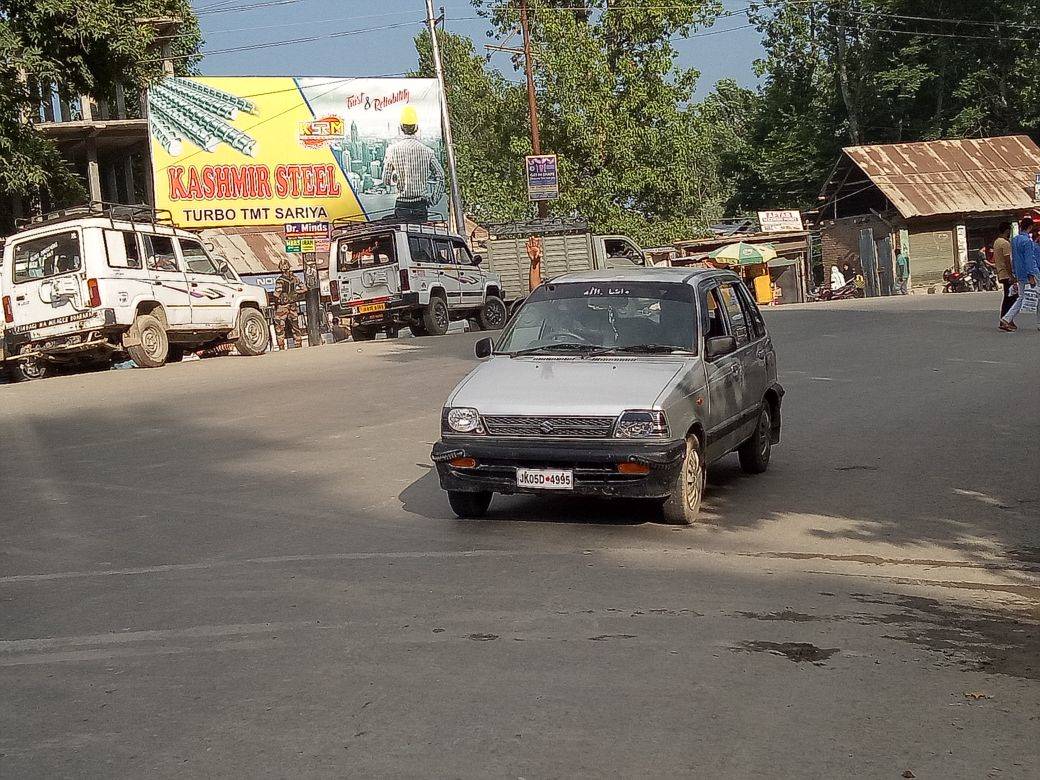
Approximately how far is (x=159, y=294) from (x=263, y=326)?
3.48 meters

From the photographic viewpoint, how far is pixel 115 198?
43031 mm

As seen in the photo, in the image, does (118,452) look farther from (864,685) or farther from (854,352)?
(854,352)

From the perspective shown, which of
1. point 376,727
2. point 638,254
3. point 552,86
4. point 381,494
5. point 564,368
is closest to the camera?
point 376,727

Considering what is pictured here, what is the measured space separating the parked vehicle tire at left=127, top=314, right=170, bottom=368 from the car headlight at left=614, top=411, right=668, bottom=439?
1452 cm

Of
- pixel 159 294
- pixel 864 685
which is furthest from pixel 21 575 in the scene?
pixel 159 294

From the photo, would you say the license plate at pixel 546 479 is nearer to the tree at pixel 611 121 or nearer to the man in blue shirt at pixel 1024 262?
the man in blue shirt at pixel 1024 262

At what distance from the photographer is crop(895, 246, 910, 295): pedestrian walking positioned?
49.3 m

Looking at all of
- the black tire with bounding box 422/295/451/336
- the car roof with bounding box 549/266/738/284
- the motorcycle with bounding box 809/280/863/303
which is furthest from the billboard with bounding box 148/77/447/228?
the car roof with bounding box 549/266/738/284

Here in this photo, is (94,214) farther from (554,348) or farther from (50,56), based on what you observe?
(554,348)

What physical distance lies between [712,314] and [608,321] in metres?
0.81

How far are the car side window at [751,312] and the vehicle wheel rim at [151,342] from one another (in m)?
12.9

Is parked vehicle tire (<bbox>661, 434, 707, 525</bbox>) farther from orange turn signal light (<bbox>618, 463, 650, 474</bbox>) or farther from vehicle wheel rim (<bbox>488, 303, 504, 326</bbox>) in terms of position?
vehicle wheel rim (<bbox>488, 303, 504, 326</bbox>)

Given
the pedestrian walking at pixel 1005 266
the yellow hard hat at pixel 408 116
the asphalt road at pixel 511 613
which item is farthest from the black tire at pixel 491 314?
the asphalt road at pixel 511 613

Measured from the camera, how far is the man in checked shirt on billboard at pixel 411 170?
42875mm
